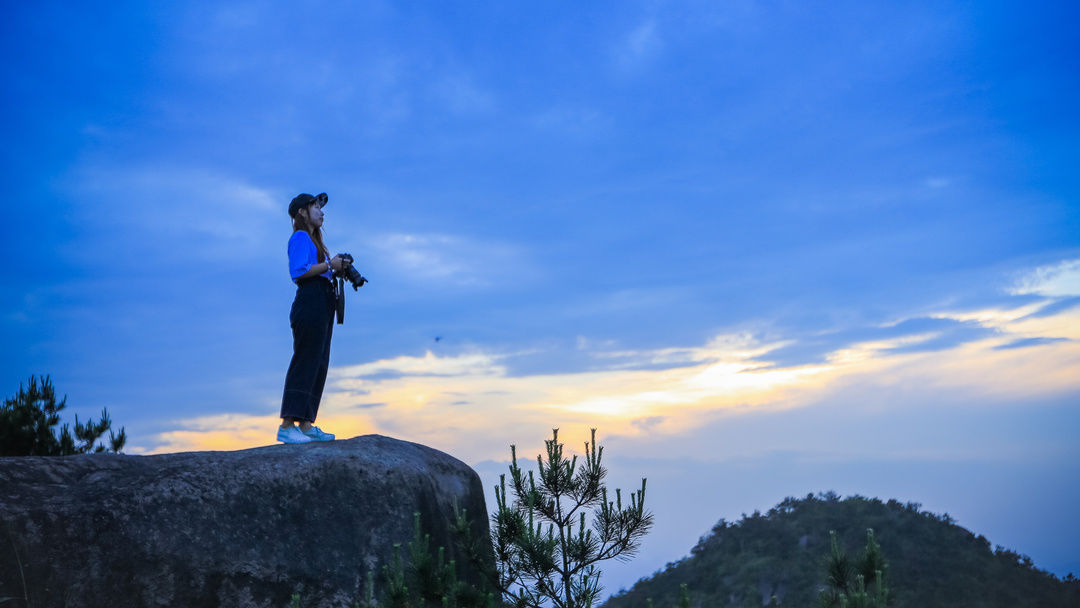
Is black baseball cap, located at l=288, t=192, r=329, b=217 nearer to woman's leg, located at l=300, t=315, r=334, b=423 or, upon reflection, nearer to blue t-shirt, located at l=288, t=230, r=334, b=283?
blue t-shirt, located at l=288, t=230, r=334, b=283

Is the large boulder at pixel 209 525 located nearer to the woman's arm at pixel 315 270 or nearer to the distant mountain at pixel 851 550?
→ the woman's arm at pixel 315 270

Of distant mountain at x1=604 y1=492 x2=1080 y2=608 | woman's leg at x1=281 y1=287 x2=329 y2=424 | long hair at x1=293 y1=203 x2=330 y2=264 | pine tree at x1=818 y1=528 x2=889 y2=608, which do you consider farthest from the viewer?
distant mountain at x1=604 y1=492 x2=1080 y2=608

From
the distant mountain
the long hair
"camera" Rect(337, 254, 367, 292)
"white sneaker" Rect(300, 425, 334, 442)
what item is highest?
the long hair

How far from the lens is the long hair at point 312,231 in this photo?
8391mm

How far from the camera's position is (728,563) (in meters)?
17.7

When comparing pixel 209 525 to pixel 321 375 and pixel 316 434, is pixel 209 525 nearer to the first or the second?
pixel 316 434

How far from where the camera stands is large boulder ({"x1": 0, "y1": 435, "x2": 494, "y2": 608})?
20.0 feet

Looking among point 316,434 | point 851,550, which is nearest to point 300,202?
point 316,434

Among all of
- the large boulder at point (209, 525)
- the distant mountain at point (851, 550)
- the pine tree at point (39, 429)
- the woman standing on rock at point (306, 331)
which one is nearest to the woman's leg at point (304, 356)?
the woman standing on rock at point (306, 331)

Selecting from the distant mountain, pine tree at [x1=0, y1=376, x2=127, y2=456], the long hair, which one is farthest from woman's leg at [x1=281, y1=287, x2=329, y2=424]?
the distant mountain

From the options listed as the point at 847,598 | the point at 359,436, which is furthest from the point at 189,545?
the point at 847,598

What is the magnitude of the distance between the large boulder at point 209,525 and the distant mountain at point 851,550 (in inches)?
346

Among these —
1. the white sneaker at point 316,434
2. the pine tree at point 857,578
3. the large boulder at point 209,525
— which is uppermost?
the white sneaker at point 316,434

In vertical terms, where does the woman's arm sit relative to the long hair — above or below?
below
